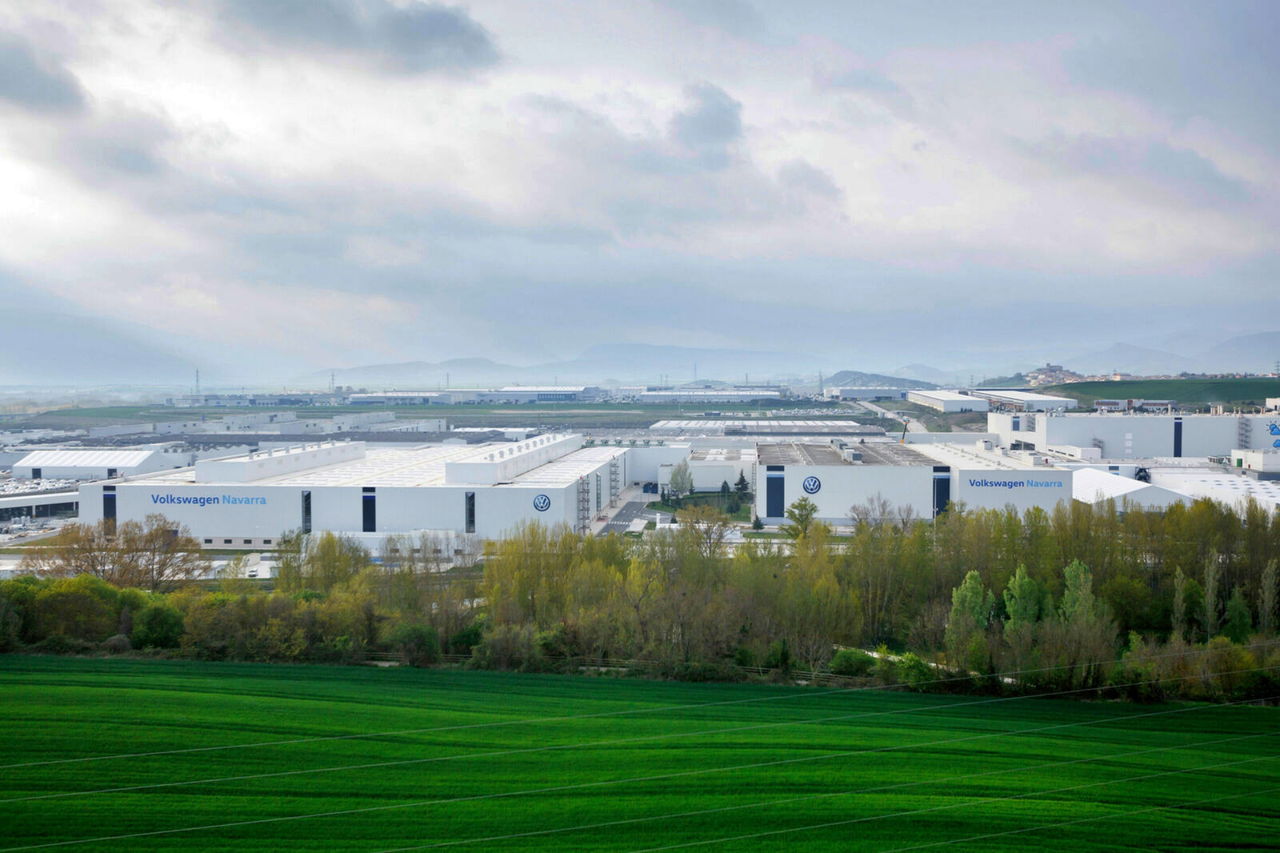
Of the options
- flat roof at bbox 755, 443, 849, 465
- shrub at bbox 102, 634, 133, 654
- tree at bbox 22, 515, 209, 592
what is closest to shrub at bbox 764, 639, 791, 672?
shrub at bbox 102, 634, 133, 654

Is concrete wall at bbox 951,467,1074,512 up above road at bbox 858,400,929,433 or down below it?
below

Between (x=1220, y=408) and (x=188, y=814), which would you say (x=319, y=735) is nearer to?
(x=188, y=814)

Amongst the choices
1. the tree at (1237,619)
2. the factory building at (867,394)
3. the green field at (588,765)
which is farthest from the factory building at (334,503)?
the factory building at (867,394)

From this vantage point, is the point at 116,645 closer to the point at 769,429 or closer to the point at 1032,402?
the point at 769,429

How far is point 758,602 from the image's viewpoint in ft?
42.8

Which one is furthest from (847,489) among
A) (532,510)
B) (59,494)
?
(59,494)

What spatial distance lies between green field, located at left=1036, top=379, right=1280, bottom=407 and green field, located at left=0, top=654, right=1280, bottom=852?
188 feet

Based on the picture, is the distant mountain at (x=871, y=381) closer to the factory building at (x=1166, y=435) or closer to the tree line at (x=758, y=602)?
the factory building at (x=1166, y=435)

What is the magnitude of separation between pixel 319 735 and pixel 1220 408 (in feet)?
154

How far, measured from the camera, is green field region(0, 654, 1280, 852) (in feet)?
23.2

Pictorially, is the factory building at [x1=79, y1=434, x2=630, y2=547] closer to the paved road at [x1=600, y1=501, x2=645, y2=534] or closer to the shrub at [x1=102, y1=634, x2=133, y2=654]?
the paved road at [x1=600, y1=501, x2=645, y2=534]

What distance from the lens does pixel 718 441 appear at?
44.0m

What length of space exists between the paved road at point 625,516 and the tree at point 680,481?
1205mm

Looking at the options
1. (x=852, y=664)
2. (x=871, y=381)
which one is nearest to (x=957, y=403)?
(x=852, y=664)
